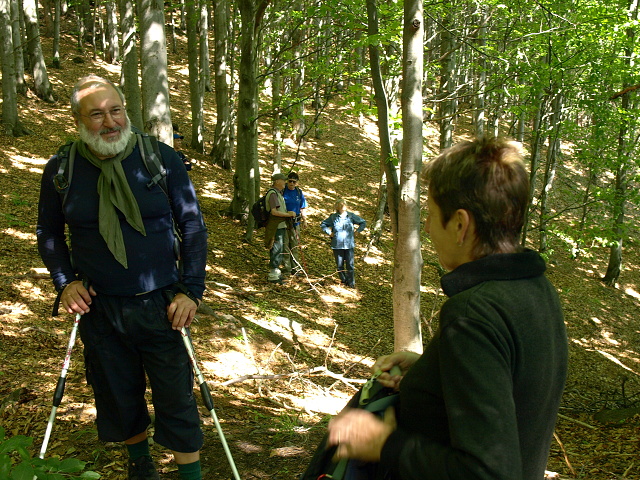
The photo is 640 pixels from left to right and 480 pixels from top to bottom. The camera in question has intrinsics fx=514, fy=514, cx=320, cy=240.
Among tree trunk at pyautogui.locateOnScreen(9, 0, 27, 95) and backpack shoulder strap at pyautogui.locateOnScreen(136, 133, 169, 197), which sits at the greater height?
tree trunk at pyautogui.locateOnScreen(9, 0, 27, 95)

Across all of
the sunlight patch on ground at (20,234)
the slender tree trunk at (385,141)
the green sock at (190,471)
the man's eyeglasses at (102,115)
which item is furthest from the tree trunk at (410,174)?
the sunlight patch on ground at (20,234)

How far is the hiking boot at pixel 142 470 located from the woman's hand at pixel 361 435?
2.10 meters

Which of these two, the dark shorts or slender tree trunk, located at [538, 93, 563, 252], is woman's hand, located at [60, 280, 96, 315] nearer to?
the dark shorts

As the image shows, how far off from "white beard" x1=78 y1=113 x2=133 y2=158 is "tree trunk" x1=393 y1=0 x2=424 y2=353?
9.62ft

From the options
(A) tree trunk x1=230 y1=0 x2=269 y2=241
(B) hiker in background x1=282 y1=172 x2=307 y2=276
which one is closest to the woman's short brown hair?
(B) hiker in background x1=282 y1=172 x2=307 y2=276

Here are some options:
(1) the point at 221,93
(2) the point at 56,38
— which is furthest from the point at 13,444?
(2) the point at 56,38

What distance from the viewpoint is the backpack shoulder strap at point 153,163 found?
2857 mm

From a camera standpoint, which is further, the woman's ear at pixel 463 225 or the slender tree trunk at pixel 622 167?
the slender tree trunk at pixel 622 167

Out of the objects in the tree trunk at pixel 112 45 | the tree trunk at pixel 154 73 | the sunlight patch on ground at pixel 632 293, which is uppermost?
the tree trunk at pixel 112 45

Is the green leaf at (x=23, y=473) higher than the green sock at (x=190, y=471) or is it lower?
higher

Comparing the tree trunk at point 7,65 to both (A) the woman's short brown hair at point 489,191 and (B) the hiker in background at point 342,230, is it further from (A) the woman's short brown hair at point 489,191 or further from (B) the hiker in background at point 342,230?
(A) the woman's short brown hair at point 489,191

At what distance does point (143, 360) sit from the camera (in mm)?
2934

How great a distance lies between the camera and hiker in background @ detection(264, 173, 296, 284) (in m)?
10.5

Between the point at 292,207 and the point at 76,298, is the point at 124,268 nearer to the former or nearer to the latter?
the point at 76,298
